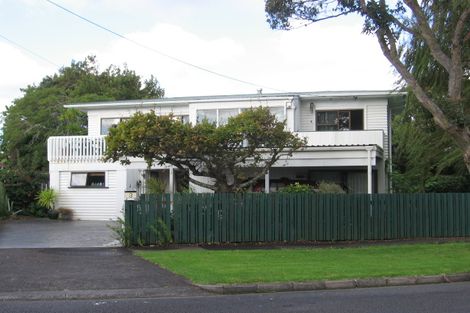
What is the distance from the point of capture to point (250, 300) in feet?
30.3

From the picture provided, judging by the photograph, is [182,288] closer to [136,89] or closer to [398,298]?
[398,298]

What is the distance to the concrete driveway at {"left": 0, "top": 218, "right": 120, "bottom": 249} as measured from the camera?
1666 cm

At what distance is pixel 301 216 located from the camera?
17438mm

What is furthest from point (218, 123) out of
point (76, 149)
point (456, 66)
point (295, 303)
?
point (295, 303)

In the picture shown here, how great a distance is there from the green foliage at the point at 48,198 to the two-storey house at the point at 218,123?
1.10 ft

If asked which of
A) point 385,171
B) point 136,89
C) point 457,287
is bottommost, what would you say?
point 457,287

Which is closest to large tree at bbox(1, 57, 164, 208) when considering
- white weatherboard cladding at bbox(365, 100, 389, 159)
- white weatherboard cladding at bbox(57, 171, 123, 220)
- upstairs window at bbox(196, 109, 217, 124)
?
white weatherboard cladding at bbox(57, 171, 123, 220)

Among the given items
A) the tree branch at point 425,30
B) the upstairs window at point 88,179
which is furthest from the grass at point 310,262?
the upstairs window at point 88,179

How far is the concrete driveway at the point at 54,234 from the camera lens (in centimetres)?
1666

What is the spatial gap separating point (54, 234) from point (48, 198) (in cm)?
708

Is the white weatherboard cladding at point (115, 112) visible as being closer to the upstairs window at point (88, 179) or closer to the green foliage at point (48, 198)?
the upstairs window at point (88, 179)

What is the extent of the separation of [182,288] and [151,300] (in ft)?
2.94

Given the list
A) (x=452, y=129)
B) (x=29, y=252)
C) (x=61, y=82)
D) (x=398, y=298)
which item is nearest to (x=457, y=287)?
(x=398, y=298)

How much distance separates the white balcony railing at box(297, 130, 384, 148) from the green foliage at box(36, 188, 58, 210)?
39.3ft
